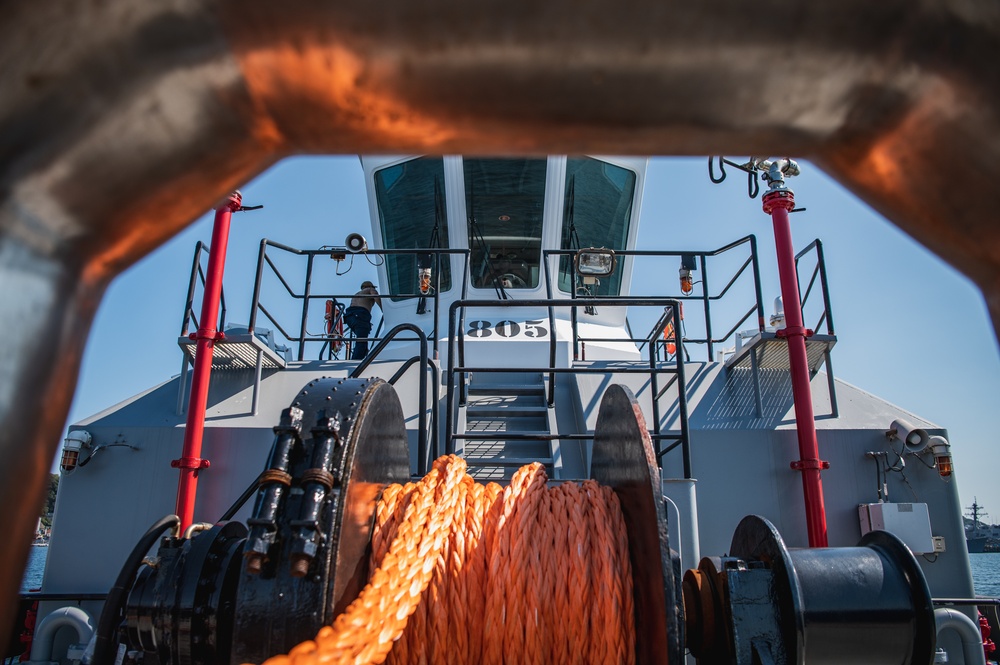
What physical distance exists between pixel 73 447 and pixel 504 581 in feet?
12.7

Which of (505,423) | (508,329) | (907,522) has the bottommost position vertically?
(907,522)

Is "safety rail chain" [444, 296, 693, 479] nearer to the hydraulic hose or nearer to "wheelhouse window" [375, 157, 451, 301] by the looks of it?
the hydraulic hose

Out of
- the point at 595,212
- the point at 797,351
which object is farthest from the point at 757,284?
the point at 595,212

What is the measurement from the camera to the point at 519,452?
509 centimetres

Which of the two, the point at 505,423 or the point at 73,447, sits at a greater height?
the point at 505,423

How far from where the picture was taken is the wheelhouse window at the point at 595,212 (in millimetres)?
7734

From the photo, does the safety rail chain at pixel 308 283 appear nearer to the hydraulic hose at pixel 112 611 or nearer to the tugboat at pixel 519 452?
the tugboat at pixel 519 452

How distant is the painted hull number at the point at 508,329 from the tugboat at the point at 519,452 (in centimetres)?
2

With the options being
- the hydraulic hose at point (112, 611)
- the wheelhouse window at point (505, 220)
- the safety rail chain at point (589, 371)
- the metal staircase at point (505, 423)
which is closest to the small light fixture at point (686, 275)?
the wheelhouse window at point (505, 220)

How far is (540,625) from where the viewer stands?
1.98 metres

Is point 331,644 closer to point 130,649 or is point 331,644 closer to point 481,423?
point 130,649

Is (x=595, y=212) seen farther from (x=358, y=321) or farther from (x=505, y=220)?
(x=358, y=321)

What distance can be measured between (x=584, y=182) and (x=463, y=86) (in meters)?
7.36

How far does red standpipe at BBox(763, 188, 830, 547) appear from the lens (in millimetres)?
4504
